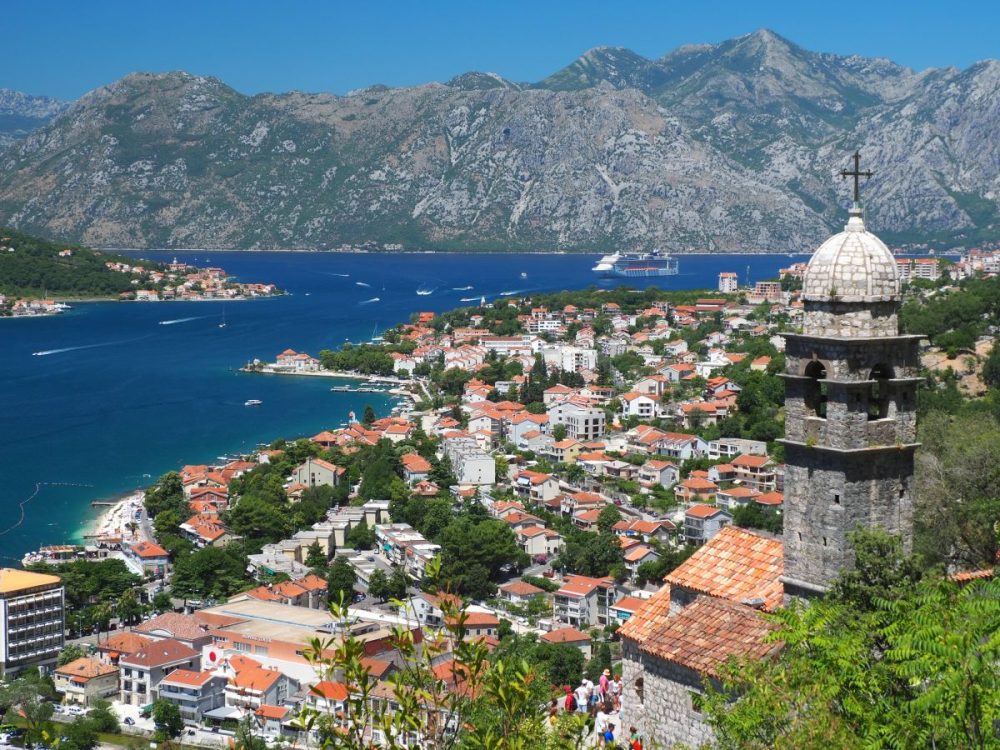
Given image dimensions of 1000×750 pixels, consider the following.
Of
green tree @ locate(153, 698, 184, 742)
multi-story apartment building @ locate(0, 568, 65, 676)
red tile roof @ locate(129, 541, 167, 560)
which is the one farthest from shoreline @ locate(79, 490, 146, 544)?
green tree @ locate(153, 698, 184, 742)

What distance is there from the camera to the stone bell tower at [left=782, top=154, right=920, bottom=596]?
9555mm

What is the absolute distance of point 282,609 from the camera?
27.5 meters

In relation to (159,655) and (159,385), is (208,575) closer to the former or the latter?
(159,655)

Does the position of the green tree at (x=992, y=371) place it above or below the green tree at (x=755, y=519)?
above

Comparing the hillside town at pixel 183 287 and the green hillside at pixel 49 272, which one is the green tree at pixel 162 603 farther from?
the hillside town at pixel 183 287

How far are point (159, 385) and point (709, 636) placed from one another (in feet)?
202

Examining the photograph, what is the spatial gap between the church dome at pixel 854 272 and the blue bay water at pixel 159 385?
96.3ft

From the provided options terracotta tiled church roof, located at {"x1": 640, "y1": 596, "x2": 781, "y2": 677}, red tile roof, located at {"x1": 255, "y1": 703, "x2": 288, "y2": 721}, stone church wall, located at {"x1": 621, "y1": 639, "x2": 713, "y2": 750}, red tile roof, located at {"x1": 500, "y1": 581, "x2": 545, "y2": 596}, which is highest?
terracotta tiled church roof, located at {"x1": 640, "y1": 596, "x2": 781, "y2": 677}

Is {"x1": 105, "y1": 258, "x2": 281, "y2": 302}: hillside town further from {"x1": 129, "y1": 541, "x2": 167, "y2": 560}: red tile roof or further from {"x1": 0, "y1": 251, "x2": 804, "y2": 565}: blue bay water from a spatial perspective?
{"x1": 129, "y1": 541, "x2": 167, "y2": 560}: red tile roof

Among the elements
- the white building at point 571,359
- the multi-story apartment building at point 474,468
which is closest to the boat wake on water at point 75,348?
the white building at point 571,359

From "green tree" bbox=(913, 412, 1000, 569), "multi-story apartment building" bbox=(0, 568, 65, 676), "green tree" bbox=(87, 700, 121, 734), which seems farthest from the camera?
"multi-story apartment building" bbox=(0, 568, 65, 676)

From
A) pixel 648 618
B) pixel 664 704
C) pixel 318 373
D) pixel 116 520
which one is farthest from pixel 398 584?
pixel 318 373

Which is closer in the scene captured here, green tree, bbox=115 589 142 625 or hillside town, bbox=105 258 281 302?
green tree, bbox=115 589 142 625

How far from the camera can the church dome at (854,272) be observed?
9766 mm
